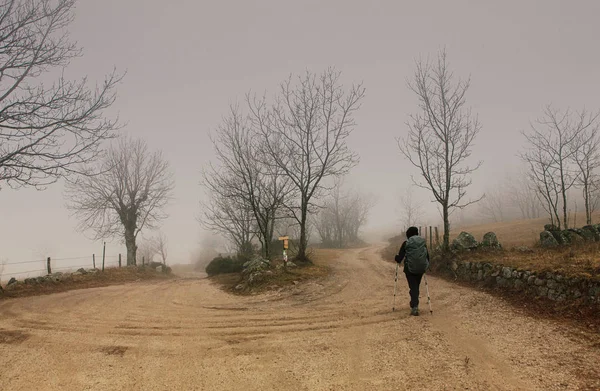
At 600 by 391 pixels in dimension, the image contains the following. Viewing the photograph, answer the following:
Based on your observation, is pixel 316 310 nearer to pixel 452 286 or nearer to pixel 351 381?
pixel 351 381

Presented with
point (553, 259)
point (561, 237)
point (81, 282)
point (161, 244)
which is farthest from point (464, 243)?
point (161, 244)

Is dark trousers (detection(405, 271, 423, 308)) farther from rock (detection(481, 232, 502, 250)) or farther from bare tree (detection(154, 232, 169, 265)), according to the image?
bare tree (detection(154, 232, 169, 265))

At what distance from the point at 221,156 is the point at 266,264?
9.00 meters

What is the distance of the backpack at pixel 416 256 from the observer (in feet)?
26.8

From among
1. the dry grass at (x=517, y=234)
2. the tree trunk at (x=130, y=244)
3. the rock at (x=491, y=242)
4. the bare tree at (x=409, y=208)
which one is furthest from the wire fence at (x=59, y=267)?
the bare tree at (x=409, y=208)

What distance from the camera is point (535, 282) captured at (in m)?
9.00

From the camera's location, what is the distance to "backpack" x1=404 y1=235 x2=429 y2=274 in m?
8.18

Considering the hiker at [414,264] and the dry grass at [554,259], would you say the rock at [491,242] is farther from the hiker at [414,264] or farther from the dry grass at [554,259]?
the hiker at [414,264]

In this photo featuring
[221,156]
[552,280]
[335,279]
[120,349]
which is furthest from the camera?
[221,156]

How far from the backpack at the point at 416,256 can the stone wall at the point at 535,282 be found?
3.23m

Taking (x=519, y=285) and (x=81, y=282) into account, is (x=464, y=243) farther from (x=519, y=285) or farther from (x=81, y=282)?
(x=81, y=282)

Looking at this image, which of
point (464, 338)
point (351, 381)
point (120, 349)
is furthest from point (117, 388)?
point (464, 338)

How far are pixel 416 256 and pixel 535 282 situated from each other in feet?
12.1

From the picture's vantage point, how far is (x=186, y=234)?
148 meters
